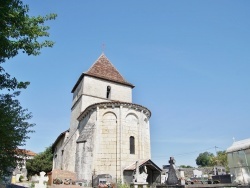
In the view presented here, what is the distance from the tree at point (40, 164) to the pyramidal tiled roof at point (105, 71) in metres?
17.3

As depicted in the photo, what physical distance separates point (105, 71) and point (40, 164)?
18.5m

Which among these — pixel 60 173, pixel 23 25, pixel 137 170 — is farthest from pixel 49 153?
pixel 23 25

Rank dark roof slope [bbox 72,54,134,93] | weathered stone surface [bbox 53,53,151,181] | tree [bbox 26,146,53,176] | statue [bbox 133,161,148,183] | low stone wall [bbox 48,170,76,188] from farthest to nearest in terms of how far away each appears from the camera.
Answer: tree [bbox 26,146,53,176] < dark roof slope [bbox 72,54,134,93] < weathered stone surface [bbox 53,53,151,181] < low stone wall [bbox 48,170,76,188] < statue [bbox 133,161,148,183]

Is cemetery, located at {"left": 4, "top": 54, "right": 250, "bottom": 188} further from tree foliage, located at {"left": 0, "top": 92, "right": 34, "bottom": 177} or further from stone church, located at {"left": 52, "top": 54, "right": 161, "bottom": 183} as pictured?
tree foliage, located at {"left": 0, "top": 92, "right": 34, "bottom": 177}

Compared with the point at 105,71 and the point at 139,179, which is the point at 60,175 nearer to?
the point at 139,179

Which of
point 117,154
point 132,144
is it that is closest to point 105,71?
point 132,144

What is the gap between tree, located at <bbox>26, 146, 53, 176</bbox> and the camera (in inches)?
1389

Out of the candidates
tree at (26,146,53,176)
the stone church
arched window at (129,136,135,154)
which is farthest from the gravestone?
tree at (26,146,53,176)

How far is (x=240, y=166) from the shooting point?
2020cm

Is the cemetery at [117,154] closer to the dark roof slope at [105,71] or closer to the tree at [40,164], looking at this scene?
the dark roof slope at [105,71]

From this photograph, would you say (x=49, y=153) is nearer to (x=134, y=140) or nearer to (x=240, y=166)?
(x=134, y=140)

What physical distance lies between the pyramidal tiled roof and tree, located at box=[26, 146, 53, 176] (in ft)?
56.8

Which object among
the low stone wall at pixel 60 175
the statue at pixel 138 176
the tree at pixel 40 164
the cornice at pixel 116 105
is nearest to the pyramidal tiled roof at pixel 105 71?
the cornice at pixel 116 105

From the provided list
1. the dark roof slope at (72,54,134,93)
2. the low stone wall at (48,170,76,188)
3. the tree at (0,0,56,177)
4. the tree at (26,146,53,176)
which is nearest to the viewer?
the tree at (0,0,56,177)
